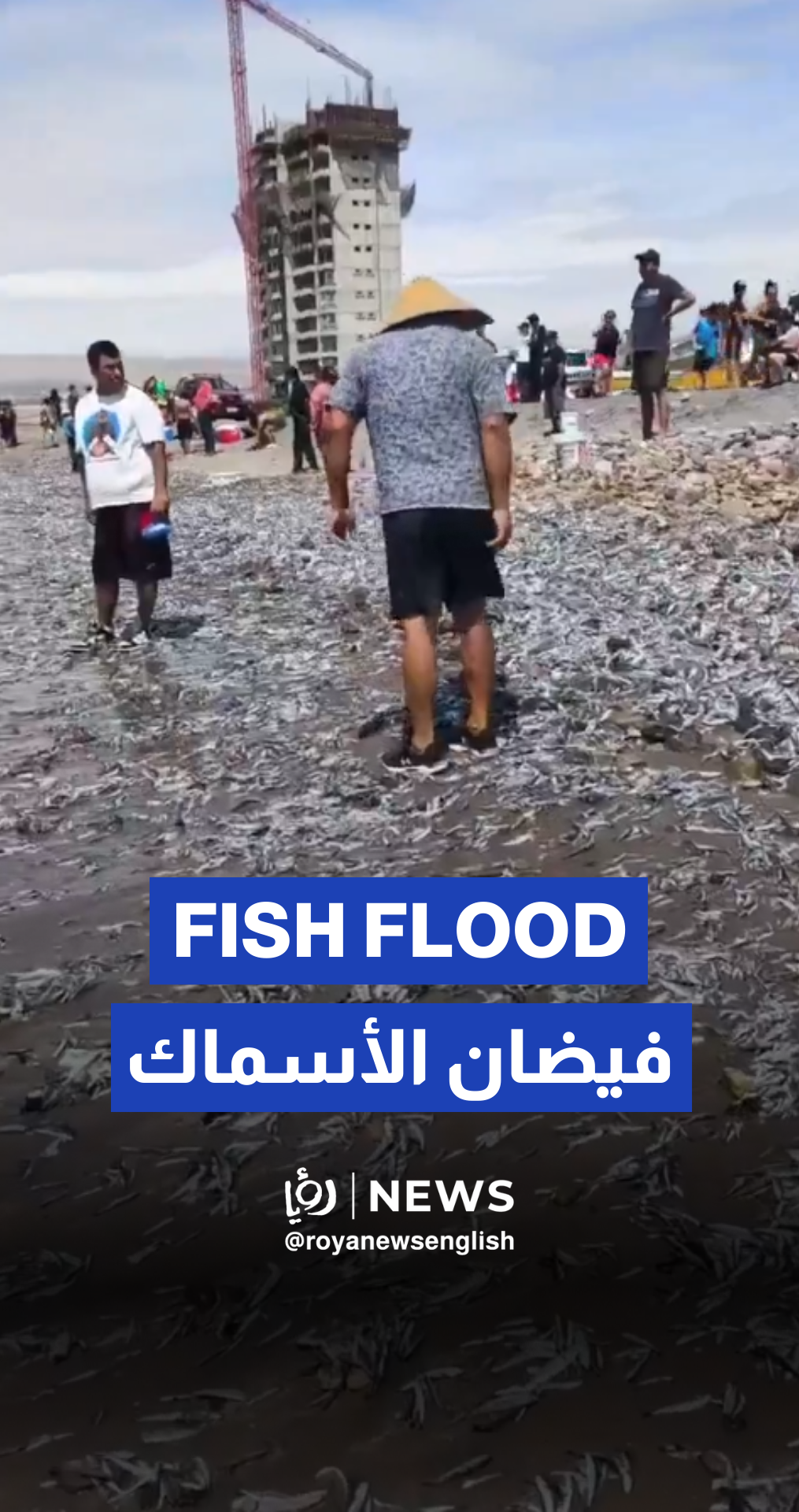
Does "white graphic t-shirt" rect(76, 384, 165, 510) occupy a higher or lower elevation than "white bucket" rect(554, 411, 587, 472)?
lower

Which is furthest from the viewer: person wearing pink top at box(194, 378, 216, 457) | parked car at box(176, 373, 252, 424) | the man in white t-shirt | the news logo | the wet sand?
parked car at box(176, 373, 252, 424)

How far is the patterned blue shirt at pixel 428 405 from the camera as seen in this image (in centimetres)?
802

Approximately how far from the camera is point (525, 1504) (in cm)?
322

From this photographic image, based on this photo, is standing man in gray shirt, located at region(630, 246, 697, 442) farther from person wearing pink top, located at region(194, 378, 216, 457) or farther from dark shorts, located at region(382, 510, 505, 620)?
person wearing pink top, located at region(194, 378, 216, 457)

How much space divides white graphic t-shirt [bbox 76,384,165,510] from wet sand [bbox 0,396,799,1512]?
190 inches

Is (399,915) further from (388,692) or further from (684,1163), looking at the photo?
(388,692)

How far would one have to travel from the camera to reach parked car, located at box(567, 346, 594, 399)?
140ft

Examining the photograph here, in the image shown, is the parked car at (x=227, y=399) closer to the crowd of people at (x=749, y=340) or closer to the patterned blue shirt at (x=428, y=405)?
the crowd of people at (x=749, y=340)

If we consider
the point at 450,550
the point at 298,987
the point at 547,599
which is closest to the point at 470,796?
the point at 450,550

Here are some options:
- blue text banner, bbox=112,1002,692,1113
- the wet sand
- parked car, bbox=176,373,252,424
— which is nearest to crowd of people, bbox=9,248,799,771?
the wet sand

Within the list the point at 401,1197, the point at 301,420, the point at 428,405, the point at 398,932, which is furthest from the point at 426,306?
the point at 301,420

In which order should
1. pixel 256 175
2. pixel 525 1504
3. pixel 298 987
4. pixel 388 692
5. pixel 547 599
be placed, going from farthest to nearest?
pixel 256 175
pixel 547 599
pixel 388 692
pixel 298 987
pixel 525 1504

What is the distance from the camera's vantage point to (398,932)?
6.39 metres

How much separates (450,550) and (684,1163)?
15.0 feet
